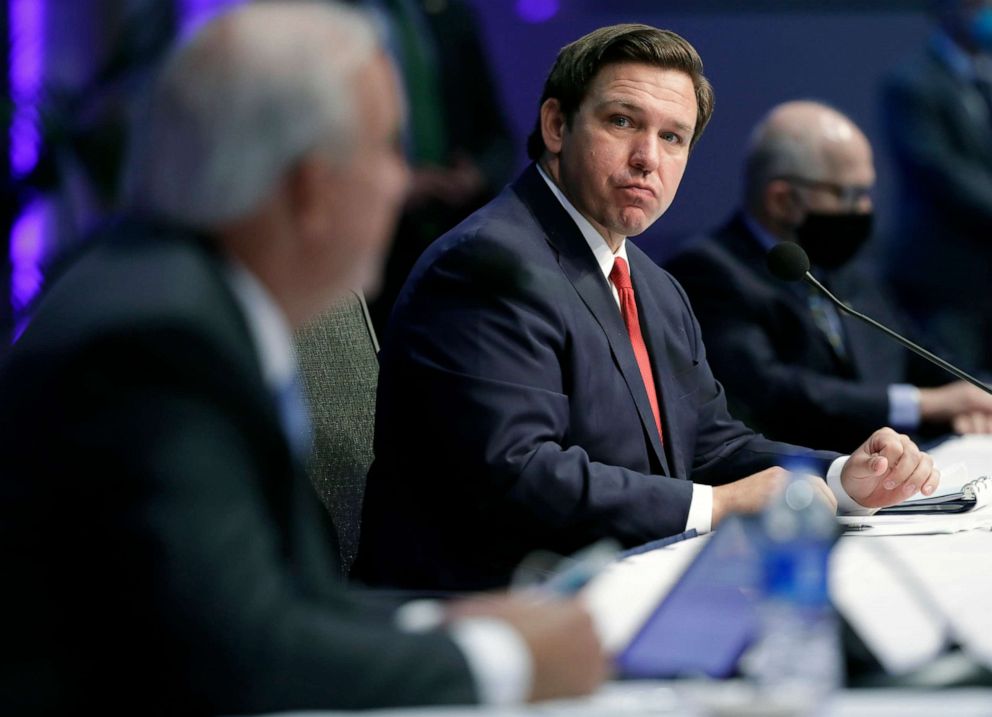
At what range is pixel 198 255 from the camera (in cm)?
112

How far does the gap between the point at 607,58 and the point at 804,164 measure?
157 cm

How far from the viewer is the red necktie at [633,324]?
2.32 meters

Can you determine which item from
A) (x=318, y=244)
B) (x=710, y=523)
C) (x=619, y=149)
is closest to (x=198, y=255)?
(x=318, y=244)

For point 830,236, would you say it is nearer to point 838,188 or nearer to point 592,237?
point 838,188

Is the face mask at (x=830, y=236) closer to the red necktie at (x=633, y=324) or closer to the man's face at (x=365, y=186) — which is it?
the red necktie at (x=633, y=324)

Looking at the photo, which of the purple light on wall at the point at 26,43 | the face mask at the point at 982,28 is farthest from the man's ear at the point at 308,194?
the face mask at the point at 982,28

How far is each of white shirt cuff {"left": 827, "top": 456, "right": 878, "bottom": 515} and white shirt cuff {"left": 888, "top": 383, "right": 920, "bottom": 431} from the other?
54.0 inches

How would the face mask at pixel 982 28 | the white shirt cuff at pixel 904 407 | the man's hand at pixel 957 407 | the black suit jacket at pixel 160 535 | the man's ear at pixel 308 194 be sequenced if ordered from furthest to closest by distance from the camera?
1. the face mask at pixel 982 28
2. the white shirt cuff at pixel 904 407
3. the man's hand at pixel 957 407
4. the man's ear at pixel 308 194
5. the black suit jacket at pixel 160 535

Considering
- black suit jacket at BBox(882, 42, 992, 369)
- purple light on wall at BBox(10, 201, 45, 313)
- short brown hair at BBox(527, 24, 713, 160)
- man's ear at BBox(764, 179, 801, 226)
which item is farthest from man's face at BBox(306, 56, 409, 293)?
black suit jacket at BBox(882, 42, 992, 369)

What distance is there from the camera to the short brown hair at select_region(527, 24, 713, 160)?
8.02ft

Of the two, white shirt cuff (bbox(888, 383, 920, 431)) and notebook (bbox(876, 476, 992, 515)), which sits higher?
notebook (bbox(876, 476, 992, 515))

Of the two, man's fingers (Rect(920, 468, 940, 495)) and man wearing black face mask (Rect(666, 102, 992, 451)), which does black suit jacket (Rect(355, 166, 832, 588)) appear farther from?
man wearing black face mask (Rect(666, 102, 992, 451))

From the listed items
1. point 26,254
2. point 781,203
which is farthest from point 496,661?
point 26,254

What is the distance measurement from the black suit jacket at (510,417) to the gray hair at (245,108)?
952 millimetres
